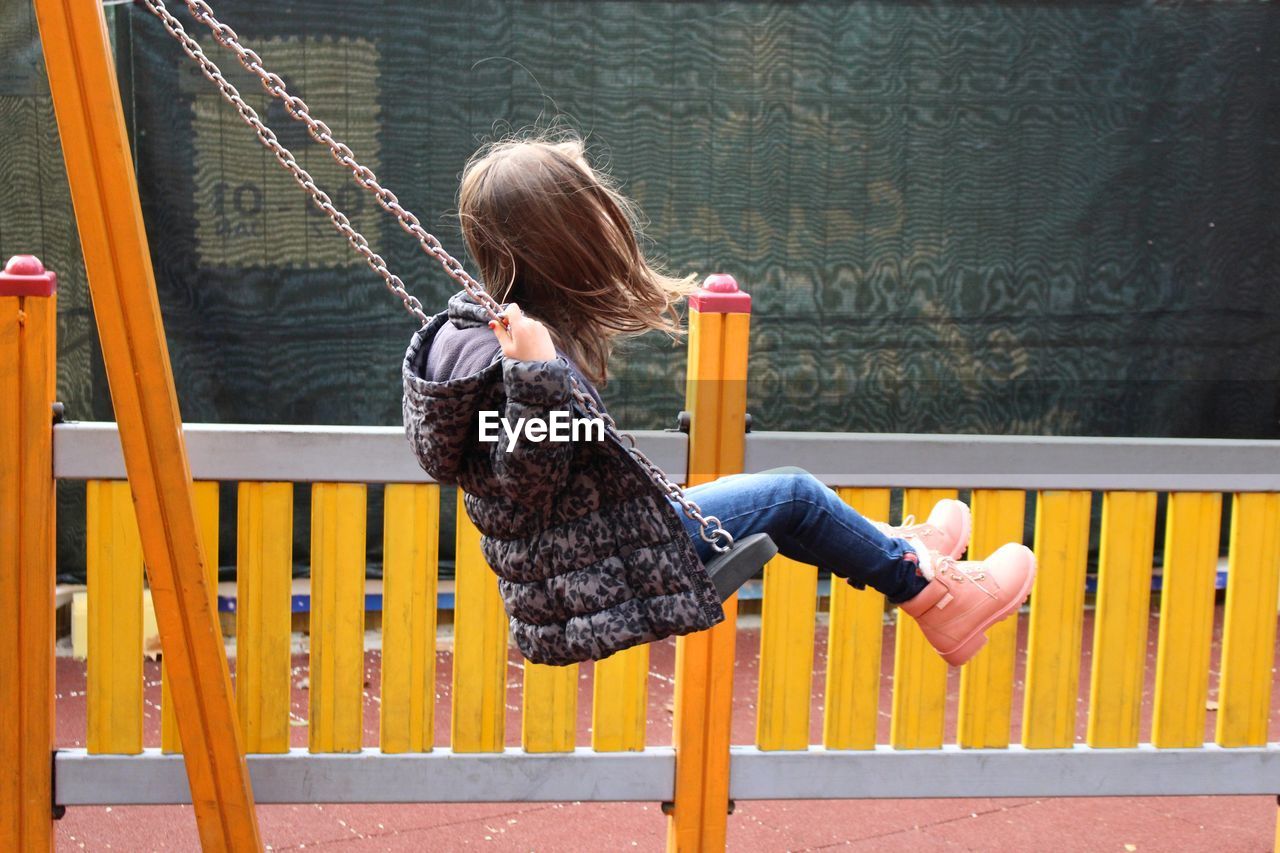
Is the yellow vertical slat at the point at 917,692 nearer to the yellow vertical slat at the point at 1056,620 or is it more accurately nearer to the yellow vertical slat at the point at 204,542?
the yellow vertical slat at the point at 1056,620

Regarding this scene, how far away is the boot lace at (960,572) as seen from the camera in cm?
259

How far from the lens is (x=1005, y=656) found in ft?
10.6

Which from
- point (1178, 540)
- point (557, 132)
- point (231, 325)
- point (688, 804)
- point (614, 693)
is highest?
point (557, 132)

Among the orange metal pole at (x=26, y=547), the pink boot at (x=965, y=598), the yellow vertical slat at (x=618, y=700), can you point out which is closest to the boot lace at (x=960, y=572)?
the pink boot at (x=965, y=598)

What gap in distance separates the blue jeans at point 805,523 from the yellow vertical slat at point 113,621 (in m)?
1.24

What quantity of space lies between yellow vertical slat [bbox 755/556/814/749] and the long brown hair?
995 millimetres

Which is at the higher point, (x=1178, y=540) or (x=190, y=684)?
(x=1178, y=540)

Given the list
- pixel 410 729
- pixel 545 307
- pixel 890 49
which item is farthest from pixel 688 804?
pixel 890 49

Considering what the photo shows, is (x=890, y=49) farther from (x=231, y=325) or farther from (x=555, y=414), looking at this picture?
(x=555, y=414)

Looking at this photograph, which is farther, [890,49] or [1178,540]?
[890,49]

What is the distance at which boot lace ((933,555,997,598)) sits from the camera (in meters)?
2.59

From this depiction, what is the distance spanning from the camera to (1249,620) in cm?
326

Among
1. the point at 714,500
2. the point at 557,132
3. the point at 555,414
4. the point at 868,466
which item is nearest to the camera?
the point at 555,414

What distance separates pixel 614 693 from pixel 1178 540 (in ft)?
4.25
